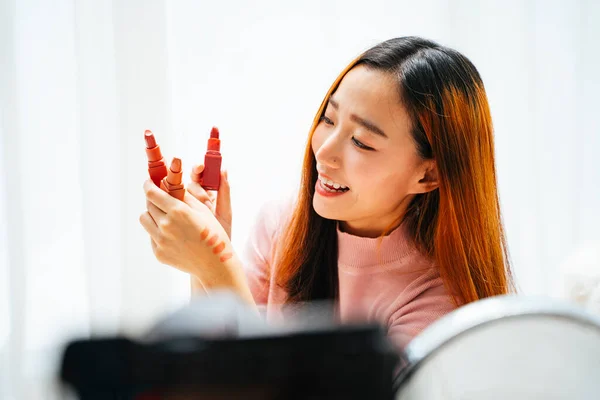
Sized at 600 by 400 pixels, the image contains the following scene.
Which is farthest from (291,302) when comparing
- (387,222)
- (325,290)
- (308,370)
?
(308,370)

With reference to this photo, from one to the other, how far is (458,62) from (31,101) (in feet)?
2.48

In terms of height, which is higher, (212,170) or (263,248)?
(212,170)

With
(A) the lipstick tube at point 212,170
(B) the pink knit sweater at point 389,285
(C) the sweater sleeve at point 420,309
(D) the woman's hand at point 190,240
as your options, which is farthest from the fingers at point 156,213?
(C) the sweater sleeve at point 420,309

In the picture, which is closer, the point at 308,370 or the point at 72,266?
the point at 308,370

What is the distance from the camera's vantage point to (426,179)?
0.98 meters

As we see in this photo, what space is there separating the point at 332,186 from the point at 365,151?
81mm

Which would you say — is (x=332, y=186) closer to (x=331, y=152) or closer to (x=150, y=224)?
(x=331, y=152)

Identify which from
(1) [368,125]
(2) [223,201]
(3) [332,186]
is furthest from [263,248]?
(1) [368,125]

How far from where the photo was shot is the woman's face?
91 cm

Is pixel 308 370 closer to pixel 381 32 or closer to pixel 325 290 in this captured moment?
pixel 325 290

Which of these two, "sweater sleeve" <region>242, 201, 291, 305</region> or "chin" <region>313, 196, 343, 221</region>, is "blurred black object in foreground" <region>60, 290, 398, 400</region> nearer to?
"chin" <region>313, 196, 343, 221</region>

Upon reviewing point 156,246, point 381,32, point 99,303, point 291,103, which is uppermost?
point 381,32

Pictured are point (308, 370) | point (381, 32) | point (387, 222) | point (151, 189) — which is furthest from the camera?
point (381, 32)

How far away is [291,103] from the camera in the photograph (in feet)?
4.82
